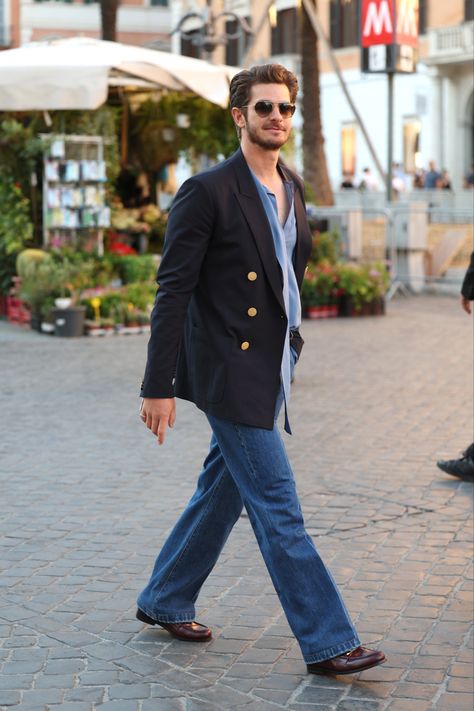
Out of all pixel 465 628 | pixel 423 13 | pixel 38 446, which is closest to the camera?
pixel 465 628

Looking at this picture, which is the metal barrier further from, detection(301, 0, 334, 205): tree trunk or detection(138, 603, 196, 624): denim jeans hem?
detection(138, 603, 196, 624): denim jeans hem

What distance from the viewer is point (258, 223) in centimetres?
453

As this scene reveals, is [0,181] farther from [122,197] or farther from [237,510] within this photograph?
[237,510]

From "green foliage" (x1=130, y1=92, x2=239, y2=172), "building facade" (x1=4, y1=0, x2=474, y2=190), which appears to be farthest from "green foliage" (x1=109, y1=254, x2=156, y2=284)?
"building facade" (x1=4, y1=0, x2=474, y2=190)

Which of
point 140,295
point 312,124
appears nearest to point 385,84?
point 312,124

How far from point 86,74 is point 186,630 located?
1094cm

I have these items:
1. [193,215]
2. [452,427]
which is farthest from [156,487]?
[193,215]

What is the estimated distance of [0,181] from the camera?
16.4m

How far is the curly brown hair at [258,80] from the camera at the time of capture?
4504mm

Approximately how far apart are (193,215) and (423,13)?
4054cm

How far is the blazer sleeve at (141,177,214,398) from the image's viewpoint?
4.46 meters

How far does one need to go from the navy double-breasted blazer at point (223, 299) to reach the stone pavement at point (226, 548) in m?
0.88

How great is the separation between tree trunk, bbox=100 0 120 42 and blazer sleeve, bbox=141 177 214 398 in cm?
2553

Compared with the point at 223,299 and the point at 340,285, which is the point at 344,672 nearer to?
the point at 223,299
